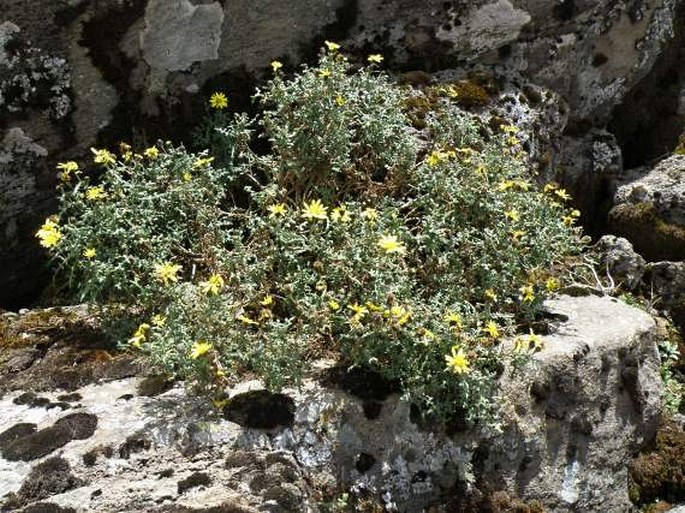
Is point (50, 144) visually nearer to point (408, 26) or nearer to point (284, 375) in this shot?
point (284, 375)

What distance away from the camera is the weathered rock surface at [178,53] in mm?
6109

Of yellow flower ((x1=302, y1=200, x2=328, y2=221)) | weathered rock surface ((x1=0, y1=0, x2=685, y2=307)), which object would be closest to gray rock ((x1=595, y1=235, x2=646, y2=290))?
weathered rock surface ((x1=0, y1=0, x2=685, y2=307))

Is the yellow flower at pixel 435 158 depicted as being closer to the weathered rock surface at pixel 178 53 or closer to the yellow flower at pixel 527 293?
the yellow flower at pixel 527 293

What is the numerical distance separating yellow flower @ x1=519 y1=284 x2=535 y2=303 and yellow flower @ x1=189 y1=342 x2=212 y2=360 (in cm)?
209

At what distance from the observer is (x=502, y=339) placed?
5.23 m

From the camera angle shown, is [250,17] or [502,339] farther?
[250,17]

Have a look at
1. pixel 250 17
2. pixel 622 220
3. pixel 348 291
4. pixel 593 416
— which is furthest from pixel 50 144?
pixel 622 220

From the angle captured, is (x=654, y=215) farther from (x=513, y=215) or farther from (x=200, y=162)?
(x=200, y=162)

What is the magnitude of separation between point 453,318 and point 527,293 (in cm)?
69

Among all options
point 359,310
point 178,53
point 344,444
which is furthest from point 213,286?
point 178,53

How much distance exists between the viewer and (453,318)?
475cm

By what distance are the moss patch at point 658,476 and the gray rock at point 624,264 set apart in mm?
2129

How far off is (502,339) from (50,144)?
3820mm

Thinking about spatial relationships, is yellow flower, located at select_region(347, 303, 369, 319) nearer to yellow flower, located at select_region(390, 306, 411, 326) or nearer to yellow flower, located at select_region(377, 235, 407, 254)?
yellow flower, located at select_region(390, 306, 411, 326)
